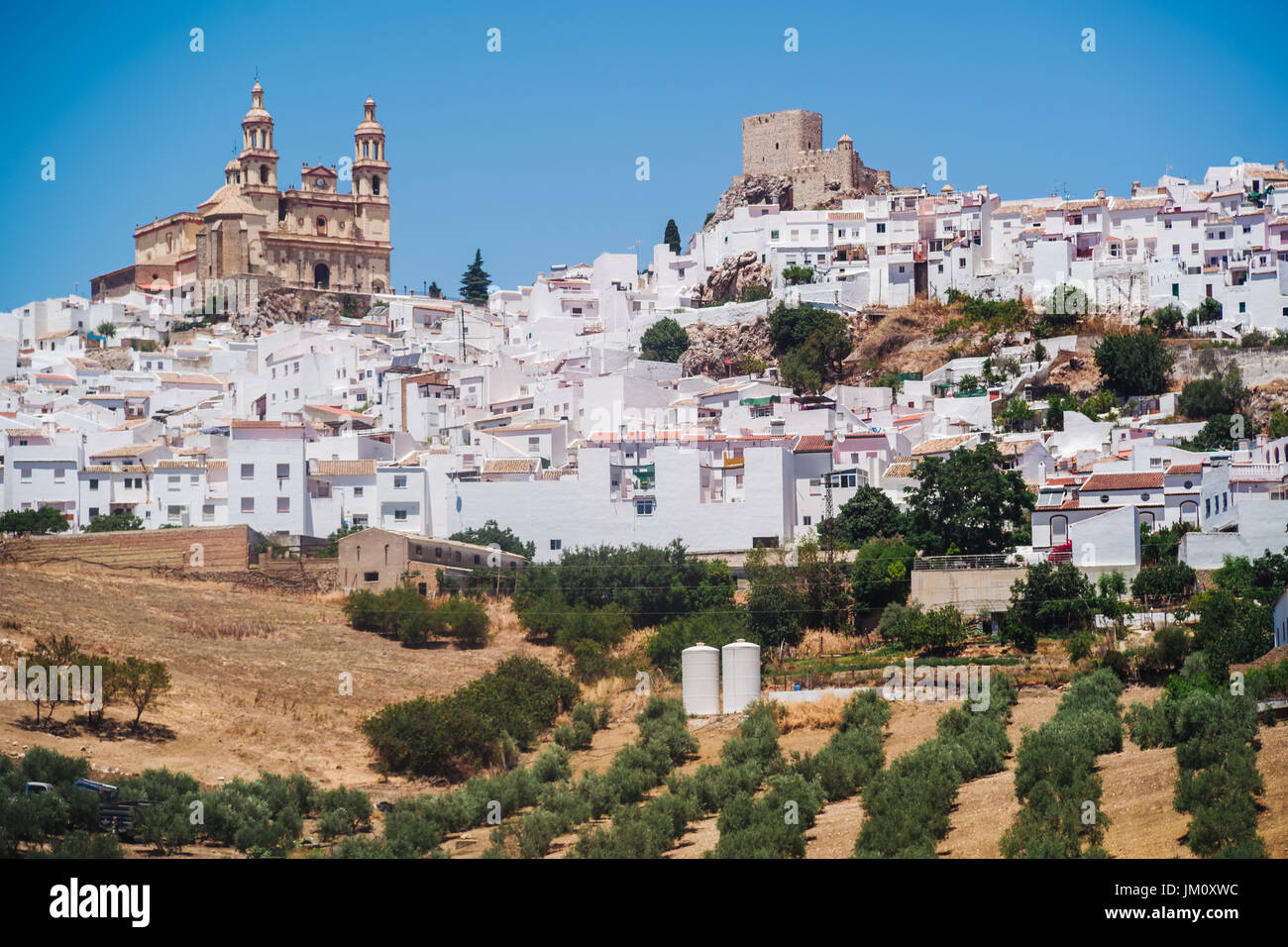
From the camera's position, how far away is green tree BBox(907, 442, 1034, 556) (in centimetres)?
4597

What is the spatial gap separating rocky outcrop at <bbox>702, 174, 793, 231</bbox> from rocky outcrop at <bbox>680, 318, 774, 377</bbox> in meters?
14.8

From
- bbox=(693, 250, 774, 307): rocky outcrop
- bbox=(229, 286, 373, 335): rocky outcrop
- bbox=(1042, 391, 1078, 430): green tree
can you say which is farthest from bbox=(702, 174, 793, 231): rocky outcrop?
bbox=(1042, 391, 1078, 430): green tree

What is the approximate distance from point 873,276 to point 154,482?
31.9 meters

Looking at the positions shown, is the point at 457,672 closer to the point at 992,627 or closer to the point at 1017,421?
the point at 992,627

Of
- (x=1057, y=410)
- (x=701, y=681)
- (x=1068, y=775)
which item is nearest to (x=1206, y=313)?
(x=1057, y=410)

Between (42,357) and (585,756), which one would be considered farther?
(42,357)

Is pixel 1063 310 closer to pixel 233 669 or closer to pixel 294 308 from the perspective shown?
pixel 233 669

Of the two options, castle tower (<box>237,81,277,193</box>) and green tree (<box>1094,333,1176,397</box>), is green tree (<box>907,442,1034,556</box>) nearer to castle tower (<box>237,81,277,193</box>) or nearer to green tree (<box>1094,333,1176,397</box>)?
green tree (<box>1094,333,1176,397</box>)

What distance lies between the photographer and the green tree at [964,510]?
46.0m

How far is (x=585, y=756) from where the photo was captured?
118 ft

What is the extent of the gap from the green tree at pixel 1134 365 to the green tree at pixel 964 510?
1404 cm

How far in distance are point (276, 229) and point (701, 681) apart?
70305mm

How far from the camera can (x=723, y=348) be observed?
72500 mm
